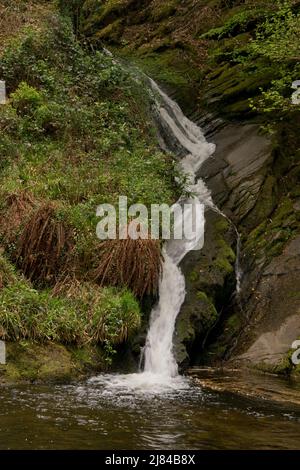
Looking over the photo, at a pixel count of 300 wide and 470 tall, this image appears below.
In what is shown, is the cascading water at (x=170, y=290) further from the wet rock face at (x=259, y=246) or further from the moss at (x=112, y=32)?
the moss at (x=112, y=32)

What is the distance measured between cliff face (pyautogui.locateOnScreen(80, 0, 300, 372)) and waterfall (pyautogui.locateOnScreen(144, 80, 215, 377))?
Answer: 0.18 meters

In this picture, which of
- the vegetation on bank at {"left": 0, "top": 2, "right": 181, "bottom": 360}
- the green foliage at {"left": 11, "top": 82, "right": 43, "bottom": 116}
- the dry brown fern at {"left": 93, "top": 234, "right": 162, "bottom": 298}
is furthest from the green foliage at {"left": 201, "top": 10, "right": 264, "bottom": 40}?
the dry brown fern at {"left": 93, "top": 234, "right": 162, "bottom": 298}

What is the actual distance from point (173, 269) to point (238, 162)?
4735mm

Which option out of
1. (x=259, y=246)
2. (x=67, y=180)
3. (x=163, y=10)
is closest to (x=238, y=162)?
(x=259, y=246)

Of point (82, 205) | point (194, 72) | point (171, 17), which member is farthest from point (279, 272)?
point (171, 17)

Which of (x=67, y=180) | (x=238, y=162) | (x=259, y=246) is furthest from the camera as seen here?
(x=238, y=162)

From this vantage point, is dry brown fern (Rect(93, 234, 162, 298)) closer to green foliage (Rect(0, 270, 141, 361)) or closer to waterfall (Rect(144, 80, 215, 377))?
green foliage (Rect(0, 270, 141, 361))

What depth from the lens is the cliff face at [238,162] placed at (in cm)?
967

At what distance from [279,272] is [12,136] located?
6023 millimetres

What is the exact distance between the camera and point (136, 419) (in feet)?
18.9

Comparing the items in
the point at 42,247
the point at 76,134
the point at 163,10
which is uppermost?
the point at 163,10

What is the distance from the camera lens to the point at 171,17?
21.5 m

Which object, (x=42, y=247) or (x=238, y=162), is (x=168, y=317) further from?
(x=238, y=162)

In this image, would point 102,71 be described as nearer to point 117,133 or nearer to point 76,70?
point 76,70
